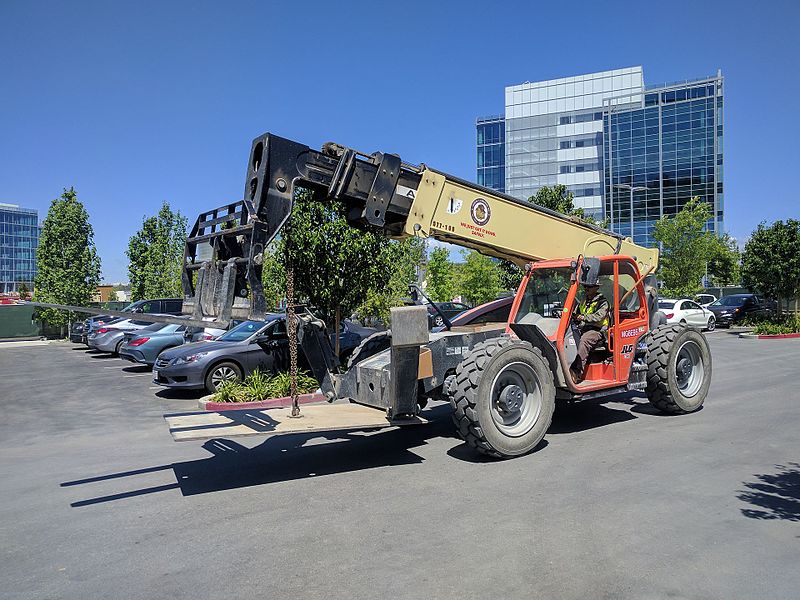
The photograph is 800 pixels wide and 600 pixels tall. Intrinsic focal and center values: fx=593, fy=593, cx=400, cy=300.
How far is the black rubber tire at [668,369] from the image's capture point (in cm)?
848

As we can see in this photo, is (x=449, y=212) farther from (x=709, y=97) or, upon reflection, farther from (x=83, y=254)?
(x=709, y=97)

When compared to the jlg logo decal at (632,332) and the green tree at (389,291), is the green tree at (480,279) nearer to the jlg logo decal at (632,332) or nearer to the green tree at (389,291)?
the green tree at (389,291)

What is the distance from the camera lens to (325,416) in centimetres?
659

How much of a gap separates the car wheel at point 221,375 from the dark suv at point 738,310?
26193 mm

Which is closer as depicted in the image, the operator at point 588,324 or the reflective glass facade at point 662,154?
the operator at point 588,324

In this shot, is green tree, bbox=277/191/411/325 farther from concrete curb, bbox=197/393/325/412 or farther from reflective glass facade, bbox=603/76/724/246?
reflective glass facade, bbox=603/76/724/246

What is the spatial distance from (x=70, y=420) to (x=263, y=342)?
11.8 ft

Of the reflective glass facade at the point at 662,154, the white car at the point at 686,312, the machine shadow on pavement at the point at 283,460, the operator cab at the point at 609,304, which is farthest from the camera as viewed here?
the reflective glass facade at the point at 662,154

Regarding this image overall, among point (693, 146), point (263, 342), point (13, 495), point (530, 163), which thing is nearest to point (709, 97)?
point (693, 146)

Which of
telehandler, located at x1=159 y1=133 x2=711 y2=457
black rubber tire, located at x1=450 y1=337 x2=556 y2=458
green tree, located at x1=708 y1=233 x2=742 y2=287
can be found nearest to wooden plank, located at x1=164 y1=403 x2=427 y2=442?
telehandler, located at x1=159 y1=133 x2=711 y2=457

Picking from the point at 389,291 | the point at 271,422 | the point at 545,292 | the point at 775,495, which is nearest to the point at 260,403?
the point at 271,422

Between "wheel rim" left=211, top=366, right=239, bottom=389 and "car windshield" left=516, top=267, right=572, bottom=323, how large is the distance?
6139 millimetres

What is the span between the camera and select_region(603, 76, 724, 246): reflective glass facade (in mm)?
71312

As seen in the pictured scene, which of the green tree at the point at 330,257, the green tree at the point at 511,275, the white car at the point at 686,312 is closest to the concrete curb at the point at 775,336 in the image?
the white car at the point at 686,312
